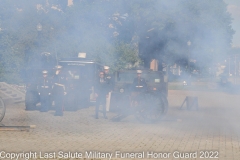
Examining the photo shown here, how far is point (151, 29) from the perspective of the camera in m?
9.15

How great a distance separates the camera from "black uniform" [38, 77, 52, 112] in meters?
16.6

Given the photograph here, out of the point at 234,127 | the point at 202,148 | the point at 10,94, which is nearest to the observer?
the point at 202,148

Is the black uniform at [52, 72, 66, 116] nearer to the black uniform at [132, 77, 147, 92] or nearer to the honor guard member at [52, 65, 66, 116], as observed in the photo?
the honor guard member at [52, 65, 66, 116]

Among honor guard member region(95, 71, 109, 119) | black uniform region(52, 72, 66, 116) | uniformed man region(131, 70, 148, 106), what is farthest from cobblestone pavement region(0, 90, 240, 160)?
uniformed man region(131, 70, 148, 106)

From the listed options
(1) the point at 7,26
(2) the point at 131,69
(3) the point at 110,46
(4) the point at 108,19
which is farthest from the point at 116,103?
(1) the point at 7,26

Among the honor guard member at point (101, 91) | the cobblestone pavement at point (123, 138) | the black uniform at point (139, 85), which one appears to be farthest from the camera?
the honor guard member at point (101, 91)

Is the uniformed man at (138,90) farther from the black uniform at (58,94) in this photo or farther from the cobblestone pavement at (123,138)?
the black uniform at (58,94)

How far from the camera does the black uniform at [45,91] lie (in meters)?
16.6

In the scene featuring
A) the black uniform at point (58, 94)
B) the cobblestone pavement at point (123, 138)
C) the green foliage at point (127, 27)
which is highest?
the green foliage at point (127, 27)

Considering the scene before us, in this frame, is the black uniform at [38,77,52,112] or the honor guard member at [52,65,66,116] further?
the black uniform at [38,77,52,112]

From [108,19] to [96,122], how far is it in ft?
13.6

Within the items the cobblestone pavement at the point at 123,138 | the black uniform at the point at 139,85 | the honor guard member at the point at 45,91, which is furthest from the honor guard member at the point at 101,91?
the honor guard member at the point at 45,91

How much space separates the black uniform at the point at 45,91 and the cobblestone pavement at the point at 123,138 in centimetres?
149

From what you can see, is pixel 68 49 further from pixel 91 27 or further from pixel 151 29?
pixel 151 29
